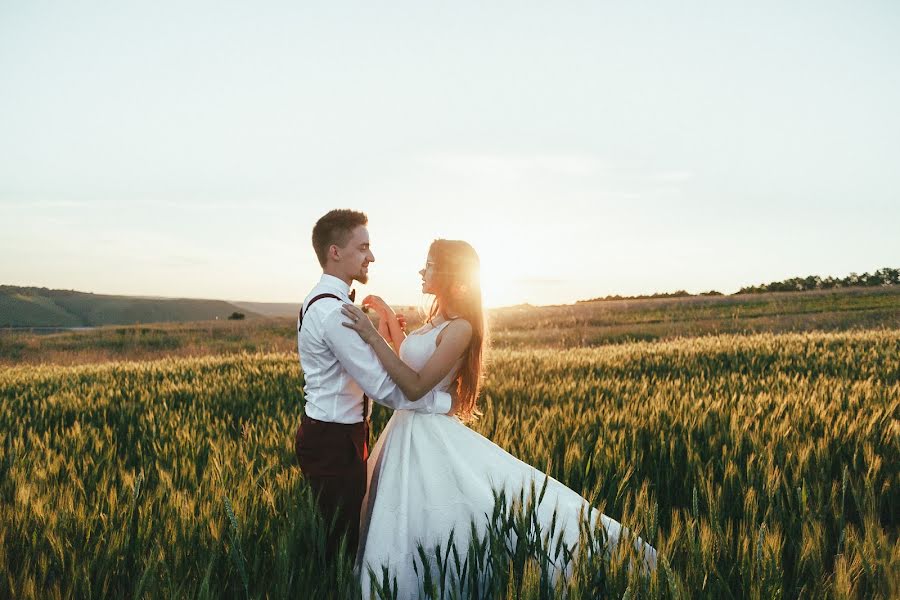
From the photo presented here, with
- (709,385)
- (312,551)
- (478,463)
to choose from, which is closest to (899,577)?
(478,463)

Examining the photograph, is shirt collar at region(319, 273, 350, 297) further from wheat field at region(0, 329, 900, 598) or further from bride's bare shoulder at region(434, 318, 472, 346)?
wheat field at region(0, 329, 900, 598)

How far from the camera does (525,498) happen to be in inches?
115

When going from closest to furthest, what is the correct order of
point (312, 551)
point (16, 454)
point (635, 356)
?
point (312, 551) < point (16, 454) < point (635, 356)

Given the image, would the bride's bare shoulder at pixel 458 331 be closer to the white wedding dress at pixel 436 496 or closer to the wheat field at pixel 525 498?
the white wedding dress at pixel 436 496

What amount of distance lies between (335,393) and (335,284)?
550 millimetres

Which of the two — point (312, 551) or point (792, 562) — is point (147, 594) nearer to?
point (312, 551)

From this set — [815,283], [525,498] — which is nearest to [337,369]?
[525,498]

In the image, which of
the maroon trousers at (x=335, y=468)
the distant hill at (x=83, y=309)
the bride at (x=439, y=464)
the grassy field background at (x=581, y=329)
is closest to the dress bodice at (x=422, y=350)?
the bride at (x=439, y=464)

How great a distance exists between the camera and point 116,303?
12262cm

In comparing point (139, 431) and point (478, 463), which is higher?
point (478, 463)

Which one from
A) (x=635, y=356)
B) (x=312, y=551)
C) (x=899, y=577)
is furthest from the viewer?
(x=635, y=356)

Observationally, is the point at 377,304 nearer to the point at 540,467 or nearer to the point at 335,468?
the point at 335,468

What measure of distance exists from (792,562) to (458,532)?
65.3 inches

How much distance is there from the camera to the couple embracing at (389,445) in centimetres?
285
